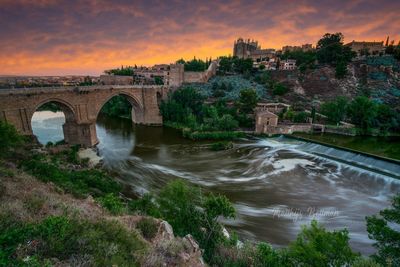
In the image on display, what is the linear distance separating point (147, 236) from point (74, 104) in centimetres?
2028

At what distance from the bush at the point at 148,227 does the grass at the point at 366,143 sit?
21.7 m

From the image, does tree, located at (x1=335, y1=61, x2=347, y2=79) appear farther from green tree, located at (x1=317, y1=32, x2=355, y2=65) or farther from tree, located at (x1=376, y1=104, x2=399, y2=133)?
tree, located at (x1=376, y1=104, x2=399, y2=133)

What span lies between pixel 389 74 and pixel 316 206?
39698 millimetres

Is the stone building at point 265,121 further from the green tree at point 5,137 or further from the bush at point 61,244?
the bush at point 61,244

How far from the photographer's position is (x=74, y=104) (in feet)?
72.2

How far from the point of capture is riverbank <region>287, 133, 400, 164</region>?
1986cm

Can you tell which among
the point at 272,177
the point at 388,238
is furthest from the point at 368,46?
the point at 388,238

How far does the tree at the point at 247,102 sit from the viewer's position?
29.6 m

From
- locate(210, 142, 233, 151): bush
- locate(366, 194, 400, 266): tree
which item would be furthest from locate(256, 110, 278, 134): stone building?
locate(366, 194, 400, 266): tree

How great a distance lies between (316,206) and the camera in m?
13.1

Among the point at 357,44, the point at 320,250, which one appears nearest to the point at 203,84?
the point at 320,250

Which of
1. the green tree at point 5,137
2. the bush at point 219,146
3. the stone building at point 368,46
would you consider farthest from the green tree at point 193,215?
the stone building at point 368,46

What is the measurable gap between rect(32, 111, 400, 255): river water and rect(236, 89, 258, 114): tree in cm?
584

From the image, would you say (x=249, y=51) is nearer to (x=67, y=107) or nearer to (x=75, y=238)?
(x=67, y=107)
